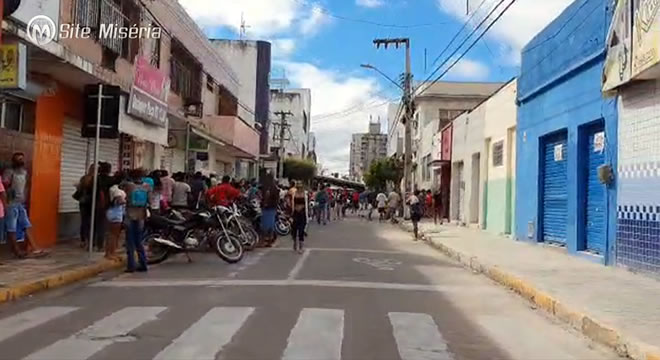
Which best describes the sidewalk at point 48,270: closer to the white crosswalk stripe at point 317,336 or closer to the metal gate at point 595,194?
the white crosswalk stripe at point 317,336

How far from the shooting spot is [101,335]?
25.1 feet

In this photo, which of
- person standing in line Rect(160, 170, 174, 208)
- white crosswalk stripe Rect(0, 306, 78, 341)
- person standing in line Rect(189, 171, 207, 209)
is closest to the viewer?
white crosswalk stripe Rect(0, 306, 78, 341)

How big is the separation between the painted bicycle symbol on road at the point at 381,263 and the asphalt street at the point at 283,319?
0.73 metres

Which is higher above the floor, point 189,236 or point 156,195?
point 156,195

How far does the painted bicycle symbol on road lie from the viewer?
15073 mm

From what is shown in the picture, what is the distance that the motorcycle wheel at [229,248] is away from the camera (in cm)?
1505

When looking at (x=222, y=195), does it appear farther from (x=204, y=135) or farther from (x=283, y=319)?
(x=204, y=135)

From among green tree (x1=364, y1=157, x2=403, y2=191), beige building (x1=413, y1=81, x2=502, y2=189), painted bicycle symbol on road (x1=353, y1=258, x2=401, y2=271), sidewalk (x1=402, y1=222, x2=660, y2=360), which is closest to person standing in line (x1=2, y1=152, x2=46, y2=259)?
painted bicycle symbol on road (x1=353, y1=258, x2=401, y2=271)

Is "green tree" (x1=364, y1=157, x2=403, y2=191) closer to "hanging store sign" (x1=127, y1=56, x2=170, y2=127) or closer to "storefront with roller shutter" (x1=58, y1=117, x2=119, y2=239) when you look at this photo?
"hanging store sign" (x1=127, y1=56, x2=170, y2=127)

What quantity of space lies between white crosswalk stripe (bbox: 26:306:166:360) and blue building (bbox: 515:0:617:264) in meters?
9.75

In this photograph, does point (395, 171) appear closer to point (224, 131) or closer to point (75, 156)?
point (224, 131)

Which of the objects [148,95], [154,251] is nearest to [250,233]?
[154,251]

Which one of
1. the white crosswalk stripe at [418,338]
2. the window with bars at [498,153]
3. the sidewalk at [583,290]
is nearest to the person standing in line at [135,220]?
the white crosswalk stripe at [418,338]

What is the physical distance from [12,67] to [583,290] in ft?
30.4
